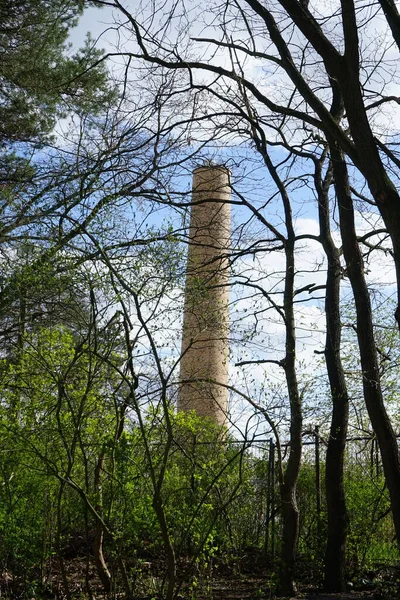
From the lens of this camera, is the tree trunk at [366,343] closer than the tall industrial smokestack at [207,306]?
No

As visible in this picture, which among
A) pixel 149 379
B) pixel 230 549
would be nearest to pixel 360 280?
pixel 149 379

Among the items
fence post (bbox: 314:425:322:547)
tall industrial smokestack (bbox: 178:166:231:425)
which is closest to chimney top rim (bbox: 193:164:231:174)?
tall industrial smokestack (bbox: 178:166:231:425)

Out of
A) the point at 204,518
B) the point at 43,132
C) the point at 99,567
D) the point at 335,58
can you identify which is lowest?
the point at 99,567

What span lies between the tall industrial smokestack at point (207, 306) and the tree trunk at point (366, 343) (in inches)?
54.4

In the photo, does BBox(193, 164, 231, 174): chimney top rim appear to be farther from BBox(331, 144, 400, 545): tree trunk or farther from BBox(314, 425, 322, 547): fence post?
BBox(314, 425, 322, 547): fence post

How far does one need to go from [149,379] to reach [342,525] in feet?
11.4

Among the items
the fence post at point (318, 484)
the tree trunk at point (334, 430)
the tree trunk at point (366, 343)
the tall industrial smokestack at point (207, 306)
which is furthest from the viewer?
the fence post at point (318, 484)

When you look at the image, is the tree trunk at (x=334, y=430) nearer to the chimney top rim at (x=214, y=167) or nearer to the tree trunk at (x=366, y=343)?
the tree trunk at (x=366, y=343)

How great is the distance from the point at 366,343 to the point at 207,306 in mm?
1878

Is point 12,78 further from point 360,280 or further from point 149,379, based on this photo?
point 149,379

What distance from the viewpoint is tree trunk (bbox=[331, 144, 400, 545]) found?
679 centimetres

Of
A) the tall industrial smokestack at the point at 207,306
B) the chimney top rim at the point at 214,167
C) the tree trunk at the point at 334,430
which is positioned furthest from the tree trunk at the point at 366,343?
the chimney top rim at the point at 214,167

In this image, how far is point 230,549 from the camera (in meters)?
8.62

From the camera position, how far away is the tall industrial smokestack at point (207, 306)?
6.35 m
